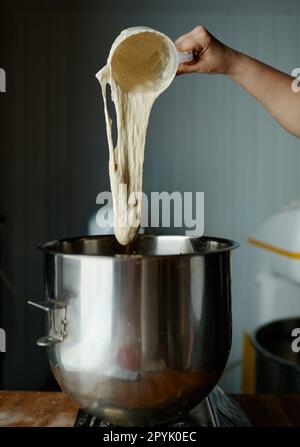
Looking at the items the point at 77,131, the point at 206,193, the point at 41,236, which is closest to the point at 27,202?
the point at 41,236

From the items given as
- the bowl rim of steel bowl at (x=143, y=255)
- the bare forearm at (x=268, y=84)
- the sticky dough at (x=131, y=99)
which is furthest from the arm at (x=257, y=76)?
the bowl rim of steel bowl at (x=143, y=255)

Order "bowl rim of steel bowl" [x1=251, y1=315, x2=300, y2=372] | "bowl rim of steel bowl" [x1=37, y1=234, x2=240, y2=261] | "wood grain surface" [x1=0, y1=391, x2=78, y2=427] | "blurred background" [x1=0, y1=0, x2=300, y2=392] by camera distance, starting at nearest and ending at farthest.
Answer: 1. "bowl rim of steel bowl" [x1=37, y1=234, x2=240, y2=261]
2. "wood grain surface" [x1=0, y1=391, x2=78, y2=427]
3. "bowl rim of steel bowl" [x1=251, y1=315, x2=300, y2=372]
4. "blurred background" [x1=0, y1=0, x2=300, y2=392]

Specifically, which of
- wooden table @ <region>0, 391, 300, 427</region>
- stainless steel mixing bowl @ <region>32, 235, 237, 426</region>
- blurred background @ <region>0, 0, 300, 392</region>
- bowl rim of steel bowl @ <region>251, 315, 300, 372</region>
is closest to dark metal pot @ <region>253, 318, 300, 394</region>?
bowl rim of steel bowl @ <region>251, 315, 300, 372</region>

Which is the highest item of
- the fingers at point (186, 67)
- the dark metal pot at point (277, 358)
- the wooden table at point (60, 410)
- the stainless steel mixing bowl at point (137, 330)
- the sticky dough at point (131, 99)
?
the fingers at point (186, 67)

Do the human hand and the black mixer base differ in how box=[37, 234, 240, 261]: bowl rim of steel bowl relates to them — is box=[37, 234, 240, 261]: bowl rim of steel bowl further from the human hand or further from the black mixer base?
the human hand

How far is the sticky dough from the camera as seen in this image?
34.1 inches

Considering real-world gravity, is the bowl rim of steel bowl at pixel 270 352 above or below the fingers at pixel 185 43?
below

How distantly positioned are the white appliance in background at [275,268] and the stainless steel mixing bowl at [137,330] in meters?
0.98

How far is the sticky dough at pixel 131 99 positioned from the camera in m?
0.87

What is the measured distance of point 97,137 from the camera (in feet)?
5.96

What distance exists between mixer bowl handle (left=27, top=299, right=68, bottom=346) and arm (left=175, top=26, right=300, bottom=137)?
1.75 feet

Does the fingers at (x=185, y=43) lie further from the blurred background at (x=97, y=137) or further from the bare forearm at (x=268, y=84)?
the blurred background at (x=97, y=137)

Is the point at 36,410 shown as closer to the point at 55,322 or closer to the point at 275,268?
the point at 55,322

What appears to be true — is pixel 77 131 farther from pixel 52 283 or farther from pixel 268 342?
pixel 52 283
